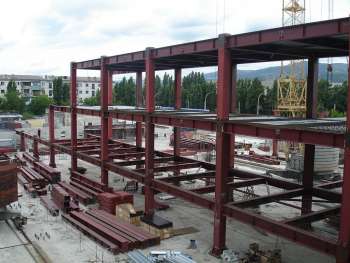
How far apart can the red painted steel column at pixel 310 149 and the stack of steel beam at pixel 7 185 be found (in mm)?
16808

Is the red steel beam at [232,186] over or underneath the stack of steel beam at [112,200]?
over

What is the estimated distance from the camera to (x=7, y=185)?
24766 millimetres

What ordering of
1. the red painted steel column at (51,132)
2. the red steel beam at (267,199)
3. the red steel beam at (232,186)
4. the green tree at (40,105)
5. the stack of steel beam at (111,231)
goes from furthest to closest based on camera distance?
the green tree at (40,105) → the red painted steel column at (51,132) → the red steel beam at (232,186) → the stack of steel beam at (111,231) → the red steel beam at (267,199)

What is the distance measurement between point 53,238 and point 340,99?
81.1 meters

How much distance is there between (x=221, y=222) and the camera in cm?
1958

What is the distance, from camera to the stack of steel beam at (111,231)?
20078 millimetres

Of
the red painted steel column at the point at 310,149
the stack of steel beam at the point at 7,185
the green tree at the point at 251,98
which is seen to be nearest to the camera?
the red painted steel column at the point at 310,149

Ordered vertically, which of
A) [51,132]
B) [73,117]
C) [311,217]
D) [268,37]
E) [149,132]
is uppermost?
[268,37]

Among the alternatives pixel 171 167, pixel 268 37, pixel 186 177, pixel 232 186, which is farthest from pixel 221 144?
pixel 171 167

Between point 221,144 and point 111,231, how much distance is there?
7256 millimetres

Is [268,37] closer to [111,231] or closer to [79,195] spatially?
[111,231]

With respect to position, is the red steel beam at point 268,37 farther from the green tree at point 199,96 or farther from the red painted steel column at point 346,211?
the green tree at point 199,96

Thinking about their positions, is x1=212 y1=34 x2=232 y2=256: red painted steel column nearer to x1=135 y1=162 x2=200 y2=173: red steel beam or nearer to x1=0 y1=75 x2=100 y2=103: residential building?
x1=135 y1=162 x2=200 y2=173: red steel beam

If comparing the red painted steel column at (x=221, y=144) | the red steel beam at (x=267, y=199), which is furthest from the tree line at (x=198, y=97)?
the red painted steel column at (x=221, y=144)
